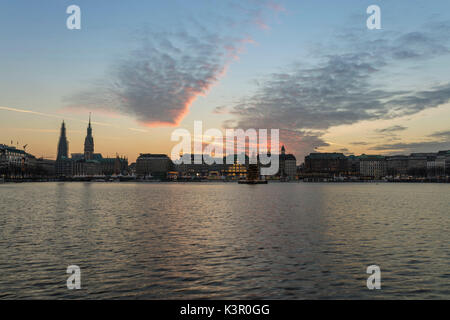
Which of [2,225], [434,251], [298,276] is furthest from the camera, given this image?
[2,225]

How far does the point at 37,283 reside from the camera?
18.0 m

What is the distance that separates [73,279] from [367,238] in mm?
22568

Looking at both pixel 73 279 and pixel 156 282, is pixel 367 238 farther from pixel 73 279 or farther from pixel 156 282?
pixel 73 279

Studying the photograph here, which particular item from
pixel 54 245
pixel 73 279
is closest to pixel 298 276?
Result: pixel 73 279

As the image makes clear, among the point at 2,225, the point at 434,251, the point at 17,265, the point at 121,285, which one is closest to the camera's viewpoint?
the point at 121,285
